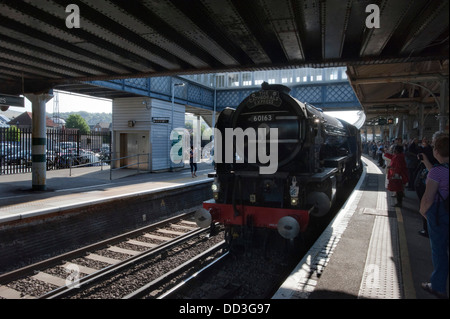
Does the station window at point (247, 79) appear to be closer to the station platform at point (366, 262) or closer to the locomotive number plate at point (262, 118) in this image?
the station platform at point (366, 262)

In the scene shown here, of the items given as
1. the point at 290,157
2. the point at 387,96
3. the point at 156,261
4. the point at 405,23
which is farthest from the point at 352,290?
the point at 387,96

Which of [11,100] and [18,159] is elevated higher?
[11,100]

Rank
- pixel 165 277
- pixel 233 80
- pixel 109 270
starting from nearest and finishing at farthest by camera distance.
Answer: pixel 165 277 < pixel 109 270 < pixel 233 80

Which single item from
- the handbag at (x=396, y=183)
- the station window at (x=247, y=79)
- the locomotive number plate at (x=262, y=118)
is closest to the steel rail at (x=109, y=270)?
the locomotive number plate at (x=262, y=118)

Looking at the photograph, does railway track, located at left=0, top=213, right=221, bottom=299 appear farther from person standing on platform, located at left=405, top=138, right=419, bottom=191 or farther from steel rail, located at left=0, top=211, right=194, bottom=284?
person standing on platform, located at left=405, top=138, right=419, bottom=191

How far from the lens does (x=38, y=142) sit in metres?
10.1

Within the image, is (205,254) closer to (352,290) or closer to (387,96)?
(352,290)

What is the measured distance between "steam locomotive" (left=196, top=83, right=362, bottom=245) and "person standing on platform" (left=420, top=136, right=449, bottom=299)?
218cm

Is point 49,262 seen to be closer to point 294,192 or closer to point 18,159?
point 294,192

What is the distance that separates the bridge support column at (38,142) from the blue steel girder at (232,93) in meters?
5.82

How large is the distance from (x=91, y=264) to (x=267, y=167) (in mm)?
3855
